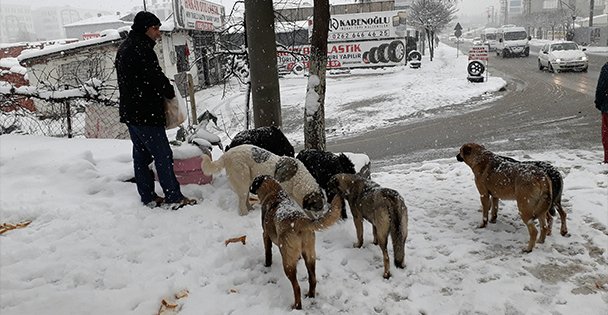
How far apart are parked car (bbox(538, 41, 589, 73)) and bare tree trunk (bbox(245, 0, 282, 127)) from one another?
2062 centimetres

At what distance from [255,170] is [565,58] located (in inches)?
874

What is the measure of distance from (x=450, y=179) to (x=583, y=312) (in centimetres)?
370

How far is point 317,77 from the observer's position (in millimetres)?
6348

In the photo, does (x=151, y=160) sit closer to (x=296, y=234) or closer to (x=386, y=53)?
(x=296, y=234)

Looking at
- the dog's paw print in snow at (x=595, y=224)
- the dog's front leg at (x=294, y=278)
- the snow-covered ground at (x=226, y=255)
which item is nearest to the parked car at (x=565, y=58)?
the snow-covered ground at (x=226, y=255)

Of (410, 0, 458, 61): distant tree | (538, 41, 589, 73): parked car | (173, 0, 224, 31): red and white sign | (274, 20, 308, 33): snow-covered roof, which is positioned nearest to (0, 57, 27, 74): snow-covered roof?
(173, 0, 224, 31): red and white sign

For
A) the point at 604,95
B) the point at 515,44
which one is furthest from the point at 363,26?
the point at 604,95

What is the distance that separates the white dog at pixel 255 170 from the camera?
462 cm

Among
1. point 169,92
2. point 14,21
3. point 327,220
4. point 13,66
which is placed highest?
point 14,21

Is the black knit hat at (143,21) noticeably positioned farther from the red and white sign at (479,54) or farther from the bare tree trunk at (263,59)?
the red and white sign at (479,54)

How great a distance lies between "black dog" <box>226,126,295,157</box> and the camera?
5879 millimetres

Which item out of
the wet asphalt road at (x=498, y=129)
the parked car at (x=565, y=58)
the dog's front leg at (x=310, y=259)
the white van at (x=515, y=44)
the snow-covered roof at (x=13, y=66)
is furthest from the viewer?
the white van at (x=515, y=44)

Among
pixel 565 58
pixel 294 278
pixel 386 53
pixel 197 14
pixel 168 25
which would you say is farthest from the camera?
pixel 386 53

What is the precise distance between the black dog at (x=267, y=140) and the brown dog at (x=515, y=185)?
230 centimetres
